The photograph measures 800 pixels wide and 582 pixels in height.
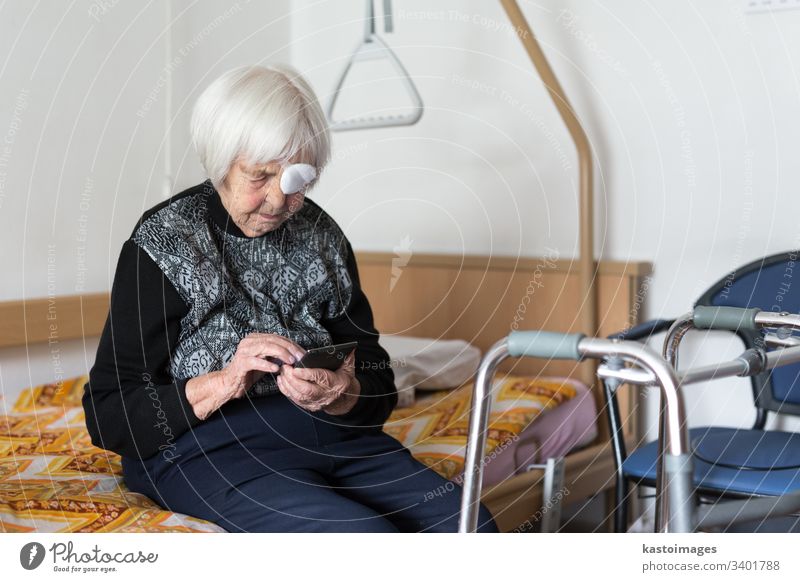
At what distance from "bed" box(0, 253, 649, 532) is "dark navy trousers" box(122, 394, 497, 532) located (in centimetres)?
4

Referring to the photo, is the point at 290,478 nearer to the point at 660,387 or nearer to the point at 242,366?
the point at 242,366

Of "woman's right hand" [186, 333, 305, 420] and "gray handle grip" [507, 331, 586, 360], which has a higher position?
"gray handle grip" [507, 331, 586, 360]

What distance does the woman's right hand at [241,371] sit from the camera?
1200mm

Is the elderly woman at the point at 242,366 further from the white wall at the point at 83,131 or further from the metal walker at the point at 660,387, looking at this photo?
the white wall at the point at 83,131

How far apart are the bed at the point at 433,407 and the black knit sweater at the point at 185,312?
4.7 inches

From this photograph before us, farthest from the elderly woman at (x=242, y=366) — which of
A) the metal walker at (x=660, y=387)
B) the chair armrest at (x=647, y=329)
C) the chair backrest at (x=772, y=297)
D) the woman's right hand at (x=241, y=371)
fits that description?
the chair backrest at (x=772, y=297)

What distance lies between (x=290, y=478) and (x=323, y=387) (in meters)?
0.13

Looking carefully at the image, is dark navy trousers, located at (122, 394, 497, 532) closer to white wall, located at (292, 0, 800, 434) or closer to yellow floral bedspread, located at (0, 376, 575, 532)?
yellow floral bedspread, located at (0, 376, 575, 532)

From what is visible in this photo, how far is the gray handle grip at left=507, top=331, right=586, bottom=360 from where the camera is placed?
Result: 0.94 metres

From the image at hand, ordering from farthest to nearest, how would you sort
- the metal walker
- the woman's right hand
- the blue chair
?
the blue chair < the woman's right hand < the metal walker

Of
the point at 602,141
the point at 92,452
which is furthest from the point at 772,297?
the point at 92,452

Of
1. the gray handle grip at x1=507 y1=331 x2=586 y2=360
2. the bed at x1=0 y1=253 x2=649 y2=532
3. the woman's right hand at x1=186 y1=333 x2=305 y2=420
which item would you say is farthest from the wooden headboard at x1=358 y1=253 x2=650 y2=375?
the gray handle grip at x1=507 y1=331 x2=586 y2=360

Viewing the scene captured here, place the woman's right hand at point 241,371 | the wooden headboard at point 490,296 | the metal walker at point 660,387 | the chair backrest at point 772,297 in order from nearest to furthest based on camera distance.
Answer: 1. the metal walker at point 660,387
2. the woman's right hand at point 241,371
3. the chair backrest at point 772,297
4. the wooden headboard at point 490,296
